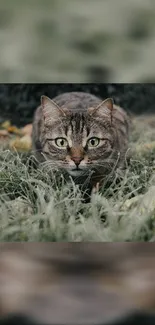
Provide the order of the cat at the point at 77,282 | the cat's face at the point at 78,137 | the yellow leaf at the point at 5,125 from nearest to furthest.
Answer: the cat at the point at 77,282 → the cat's face at the point at 78,137 → the yellow leaf at the point at 5,125

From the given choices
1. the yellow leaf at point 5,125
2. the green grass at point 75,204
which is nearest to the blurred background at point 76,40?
the yellow leaf at point 5,125

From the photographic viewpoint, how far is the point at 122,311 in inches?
66.0

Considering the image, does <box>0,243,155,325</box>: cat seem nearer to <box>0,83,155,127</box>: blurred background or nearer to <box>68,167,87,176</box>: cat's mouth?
<box>68,167,87,176</box>: cat's mouth

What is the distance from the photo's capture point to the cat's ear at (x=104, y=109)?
2.30 m

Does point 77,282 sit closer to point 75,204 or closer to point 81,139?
point 75,204

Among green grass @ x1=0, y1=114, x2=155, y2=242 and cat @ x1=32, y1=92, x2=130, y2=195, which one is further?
cat @ x1=32, y1=92, x2=130, y2=195

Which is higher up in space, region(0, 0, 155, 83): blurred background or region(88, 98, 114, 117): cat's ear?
region(0, 0, 155, 83): blurred background

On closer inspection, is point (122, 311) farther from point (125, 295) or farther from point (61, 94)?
point (61, 94)

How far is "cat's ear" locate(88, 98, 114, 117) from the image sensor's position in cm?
230

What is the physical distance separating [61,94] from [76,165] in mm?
306

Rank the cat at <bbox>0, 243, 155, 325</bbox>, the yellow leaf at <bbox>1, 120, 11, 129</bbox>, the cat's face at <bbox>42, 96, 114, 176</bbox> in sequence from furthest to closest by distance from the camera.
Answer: the yellow leaf at <bbox>1, 120, 11, 129</bbox>, the cat's face at <bbox>42, 96, 114, 176</bbox>, the cat at <bbox>0, 243, 155, 325</bbox>

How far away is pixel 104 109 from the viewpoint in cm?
230

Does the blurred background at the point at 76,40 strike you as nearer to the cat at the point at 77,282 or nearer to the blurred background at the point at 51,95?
the blurred background at the point at 51,95

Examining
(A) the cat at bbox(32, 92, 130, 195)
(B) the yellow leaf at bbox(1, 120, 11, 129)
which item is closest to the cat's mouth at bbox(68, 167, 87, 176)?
(A) the cat at bbox(32, 92, 130, 195)
